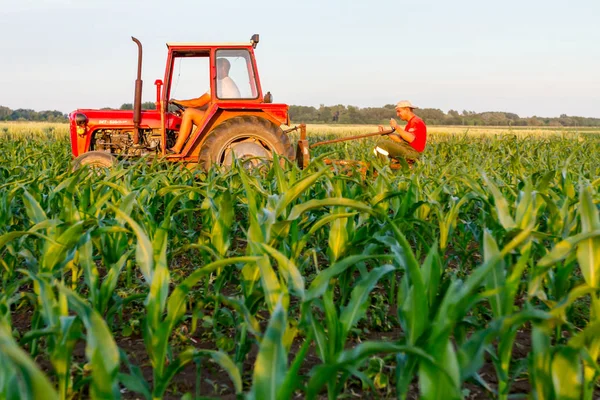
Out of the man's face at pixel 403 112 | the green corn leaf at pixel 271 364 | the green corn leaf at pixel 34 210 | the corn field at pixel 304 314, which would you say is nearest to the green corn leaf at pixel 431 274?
the corn field at pixel 304 314

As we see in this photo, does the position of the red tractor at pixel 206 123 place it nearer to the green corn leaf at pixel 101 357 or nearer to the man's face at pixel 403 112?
the man's face at pixel 403 112

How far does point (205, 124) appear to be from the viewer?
6801 millimetres

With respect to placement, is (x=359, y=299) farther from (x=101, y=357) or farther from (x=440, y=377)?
(x=101, y=357)

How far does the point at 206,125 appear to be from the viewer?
683 centimetres

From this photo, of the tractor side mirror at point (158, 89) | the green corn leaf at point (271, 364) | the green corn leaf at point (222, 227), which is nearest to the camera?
the green corn leaf at point (271, 364)

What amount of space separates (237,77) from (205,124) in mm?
829

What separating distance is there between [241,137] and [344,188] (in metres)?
3.72

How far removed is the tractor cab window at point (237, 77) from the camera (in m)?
7.08

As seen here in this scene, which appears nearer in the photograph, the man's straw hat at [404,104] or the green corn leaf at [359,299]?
the green corn leaf at [359,299]

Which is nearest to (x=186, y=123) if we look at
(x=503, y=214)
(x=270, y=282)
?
(x=503, y=214)

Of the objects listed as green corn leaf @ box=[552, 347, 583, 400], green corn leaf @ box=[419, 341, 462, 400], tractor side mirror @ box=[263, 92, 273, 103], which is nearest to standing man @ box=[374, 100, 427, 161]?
tractor side mirror @ box=[263, 92, 273, 103]

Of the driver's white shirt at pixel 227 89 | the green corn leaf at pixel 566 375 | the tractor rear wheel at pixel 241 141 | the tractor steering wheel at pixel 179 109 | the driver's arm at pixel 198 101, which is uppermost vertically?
the driver's white shirt at pixel 227 89

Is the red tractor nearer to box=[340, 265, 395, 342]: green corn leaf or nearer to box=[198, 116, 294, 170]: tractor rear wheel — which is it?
box=[198, 116, 294, 170]: tractor rear wheel

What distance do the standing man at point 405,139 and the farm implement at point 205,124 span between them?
8.0 inches
